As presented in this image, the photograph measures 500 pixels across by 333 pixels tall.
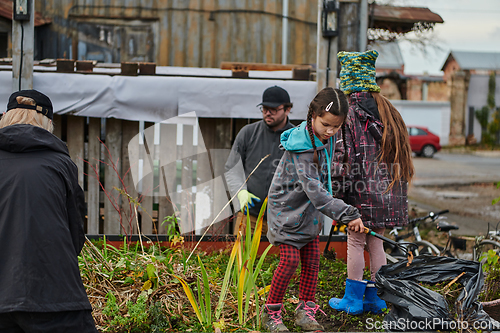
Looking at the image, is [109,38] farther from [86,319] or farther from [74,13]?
[86,319]

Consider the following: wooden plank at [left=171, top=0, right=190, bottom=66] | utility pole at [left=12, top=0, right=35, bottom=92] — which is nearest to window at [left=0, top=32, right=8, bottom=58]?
wooden plank at [left=171, top=0, right=190, bottom=66]

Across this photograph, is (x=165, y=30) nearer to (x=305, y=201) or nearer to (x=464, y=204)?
(x=305, y=201)

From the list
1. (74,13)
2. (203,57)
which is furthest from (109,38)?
(203,57)

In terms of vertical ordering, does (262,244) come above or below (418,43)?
below

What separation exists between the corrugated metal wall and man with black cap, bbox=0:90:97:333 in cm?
739

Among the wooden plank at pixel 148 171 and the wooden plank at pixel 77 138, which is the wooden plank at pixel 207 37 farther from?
the wooden plank at pixel 77 138

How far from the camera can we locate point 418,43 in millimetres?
14141

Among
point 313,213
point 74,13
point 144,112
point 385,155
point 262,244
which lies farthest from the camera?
point 74,13

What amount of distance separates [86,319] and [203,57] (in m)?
7.66

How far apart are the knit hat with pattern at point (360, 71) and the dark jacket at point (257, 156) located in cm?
86

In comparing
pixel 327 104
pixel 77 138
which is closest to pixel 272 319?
pixel 327 104

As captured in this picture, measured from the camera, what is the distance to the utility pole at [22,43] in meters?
4.42

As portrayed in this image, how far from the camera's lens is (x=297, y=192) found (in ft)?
9.25

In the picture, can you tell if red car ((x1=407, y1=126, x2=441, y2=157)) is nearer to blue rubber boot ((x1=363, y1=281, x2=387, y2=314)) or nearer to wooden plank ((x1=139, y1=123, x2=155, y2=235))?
wooden plank ((x1=139, y1=123, x2=155, y2=235))
